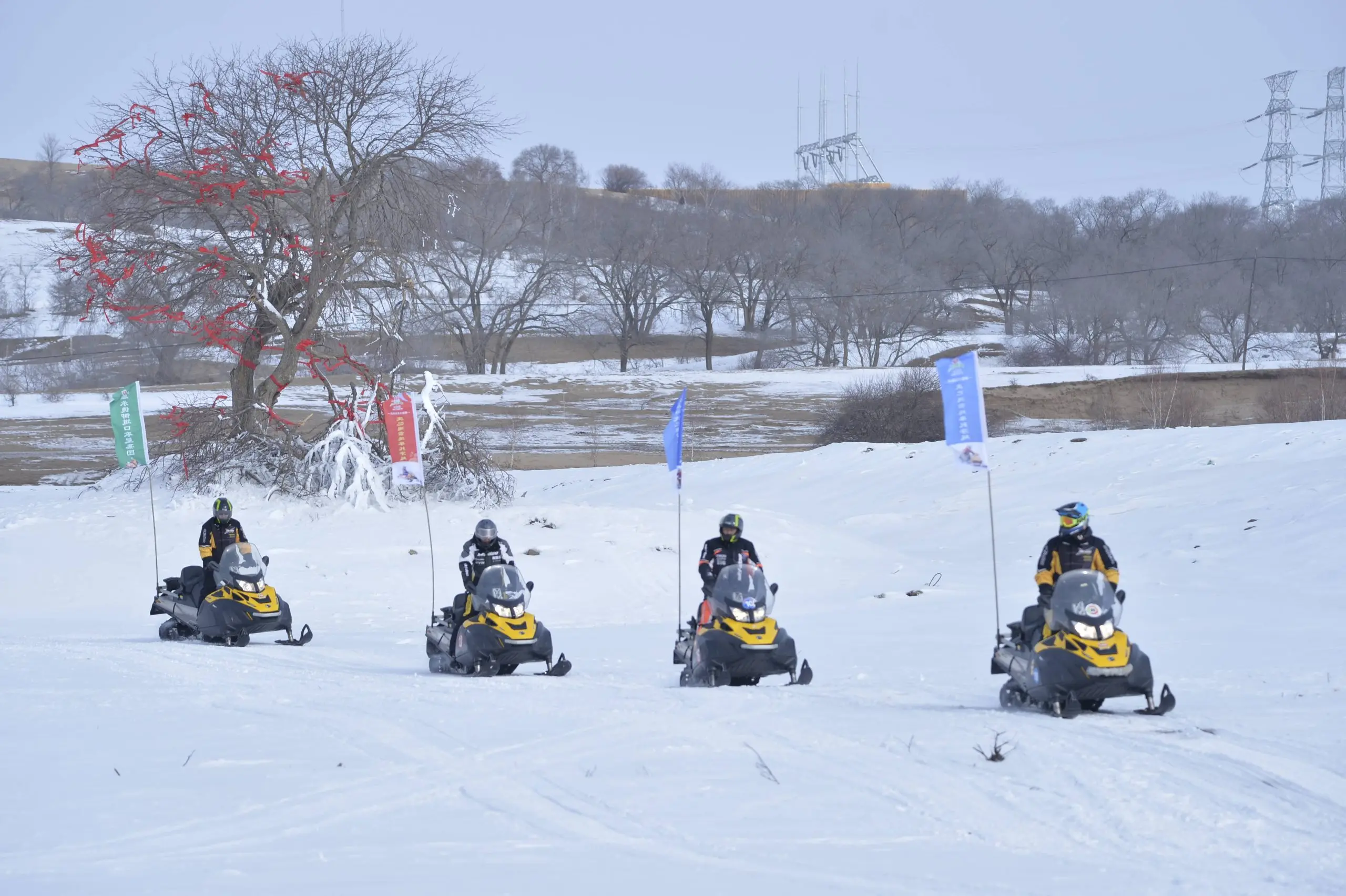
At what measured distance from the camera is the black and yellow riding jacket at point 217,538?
Result: 14.3 metres

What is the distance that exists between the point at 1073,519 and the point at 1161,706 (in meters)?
1.57

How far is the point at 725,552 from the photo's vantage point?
1160 centimetres

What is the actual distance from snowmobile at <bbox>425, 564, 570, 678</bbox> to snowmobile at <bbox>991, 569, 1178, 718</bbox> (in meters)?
4.66

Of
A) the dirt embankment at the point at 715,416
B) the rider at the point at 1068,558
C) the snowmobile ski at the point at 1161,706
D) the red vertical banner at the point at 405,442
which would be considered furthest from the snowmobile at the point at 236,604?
the dirt embankment at the point at 715,416

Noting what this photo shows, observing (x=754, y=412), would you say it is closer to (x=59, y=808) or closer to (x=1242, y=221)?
(x=59, y=808)

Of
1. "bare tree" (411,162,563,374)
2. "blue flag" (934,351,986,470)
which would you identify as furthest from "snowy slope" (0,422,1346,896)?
"bare tree" (411,162,563,374)

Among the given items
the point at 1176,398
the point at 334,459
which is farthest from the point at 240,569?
the point at 1176,398

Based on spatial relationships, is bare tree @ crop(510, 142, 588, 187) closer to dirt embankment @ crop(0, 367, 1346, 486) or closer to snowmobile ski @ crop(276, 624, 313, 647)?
dirt embankment @ crop(0, 367, 1346, 486)

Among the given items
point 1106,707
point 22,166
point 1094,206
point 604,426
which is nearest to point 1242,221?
point 1094,206

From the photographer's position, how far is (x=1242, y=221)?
98812 millimetres

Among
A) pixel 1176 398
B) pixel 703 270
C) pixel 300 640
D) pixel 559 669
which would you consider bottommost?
pixel 300 640

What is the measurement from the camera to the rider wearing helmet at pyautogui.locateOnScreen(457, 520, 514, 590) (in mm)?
11898

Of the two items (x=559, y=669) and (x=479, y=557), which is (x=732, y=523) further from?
(x=479, y=557)

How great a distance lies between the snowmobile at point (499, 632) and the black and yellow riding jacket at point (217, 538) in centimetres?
407
